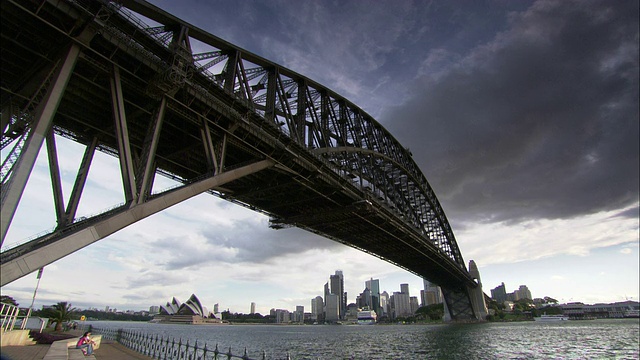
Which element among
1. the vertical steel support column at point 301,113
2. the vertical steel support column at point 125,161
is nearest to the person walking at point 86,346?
the vertical steel support column at point 125,161

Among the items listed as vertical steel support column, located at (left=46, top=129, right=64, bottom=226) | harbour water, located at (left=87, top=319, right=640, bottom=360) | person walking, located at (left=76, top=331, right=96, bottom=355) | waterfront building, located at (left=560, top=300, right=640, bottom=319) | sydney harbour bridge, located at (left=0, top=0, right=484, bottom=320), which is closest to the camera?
sydney harbour bridge, located at (left=0, top=0, right=484, bottom=320)

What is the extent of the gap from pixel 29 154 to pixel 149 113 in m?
8.54

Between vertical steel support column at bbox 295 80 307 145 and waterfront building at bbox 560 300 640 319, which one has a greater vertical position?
vertical steel support column at bbox 295 80 307 145

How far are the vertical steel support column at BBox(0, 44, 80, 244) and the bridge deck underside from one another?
8.47 feet

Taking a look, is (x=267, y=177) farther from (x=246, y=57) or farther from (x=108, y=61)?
(x=108, y=61)

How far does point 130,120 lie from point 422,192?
6458cm

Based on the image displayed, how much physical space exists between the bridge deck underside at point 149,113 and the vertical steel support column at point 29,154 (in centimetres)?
258

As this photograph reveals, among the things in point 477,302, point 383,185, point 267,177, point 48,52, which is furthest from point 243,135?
point 477,302

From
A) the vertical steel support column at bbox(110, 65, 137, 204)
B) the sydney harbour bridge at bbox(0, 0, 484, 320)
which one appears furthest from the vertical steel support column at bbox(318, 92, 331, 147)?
the vertical steel support column at bbox(110, 65, 137, 204)

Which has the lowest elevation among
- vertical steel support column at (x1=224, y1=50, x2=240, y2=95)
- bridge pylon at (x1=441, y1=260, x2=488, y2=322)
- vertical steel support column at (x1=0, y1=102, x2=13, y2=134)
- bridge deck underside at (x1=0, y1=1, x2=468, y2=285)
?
bridge pylon at (x1=441, y1=260, x2=488, y2=322)

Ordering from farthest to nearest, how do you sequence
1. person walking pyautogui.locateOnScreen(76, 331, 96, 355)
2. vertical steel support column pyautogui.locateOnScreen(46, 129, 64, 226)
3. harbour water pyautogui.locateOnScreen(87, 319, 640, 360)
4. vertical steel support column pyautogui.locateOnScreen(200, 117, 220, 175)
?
1. harbour water pyautogui.locateOnScreen(87, 319, 640, 360)
2. vertical steel support column pyautogui.locateOnScreen(200, 117, 220, 175)
3. person walking pyautogui.locateOnScreen(76, 331, 96, 355)
4. vertical steel support column pyautogui.locateOnScreen(46, 129, 64, 226)

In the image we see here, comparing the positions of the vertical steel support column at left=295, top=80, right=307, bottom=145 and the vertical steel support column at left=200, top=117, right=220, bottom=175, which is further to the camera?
the vertical steel support column at left=295, top=80, right=307, bottom=145

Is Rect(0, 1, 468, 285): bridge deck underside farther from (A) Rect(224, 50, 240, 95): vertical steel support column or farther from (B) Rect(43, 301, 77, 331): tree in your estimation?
(B) Rect(43, 301, 77, 331): tree

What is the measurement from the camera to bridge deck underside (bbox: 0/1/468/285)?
15.1m
